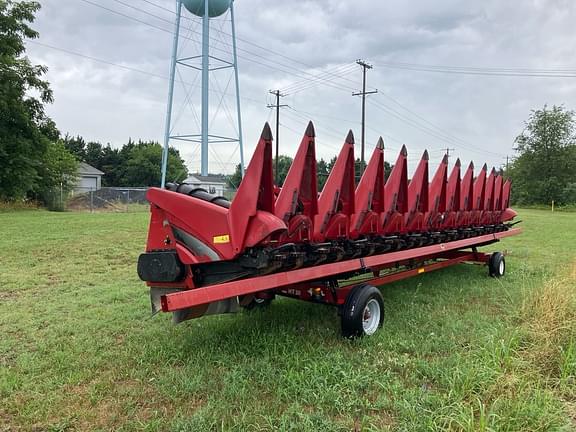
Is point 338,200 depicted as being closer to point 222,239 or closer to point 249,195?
point 249,195

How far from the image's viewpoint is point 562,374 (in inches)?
141

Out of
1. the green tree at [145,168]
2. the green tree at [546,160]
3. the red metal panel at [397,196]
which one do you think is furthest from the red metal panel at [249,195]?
the green tree at [145,168]

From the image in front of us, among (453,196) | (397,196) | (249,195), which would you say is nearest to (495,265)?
(453,196)

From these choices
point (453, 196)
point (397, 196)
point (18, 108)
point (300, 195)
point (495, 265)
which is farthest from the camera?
point (18, 108)

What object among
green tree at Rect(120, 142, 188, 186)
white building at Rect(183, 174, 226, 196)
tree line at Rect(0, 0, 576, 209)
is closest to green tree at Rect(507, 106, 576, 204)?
tree line at Rect(0, 0, 576, 209)

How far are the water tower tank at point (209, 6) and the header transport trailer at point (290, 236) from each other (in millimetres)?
26572

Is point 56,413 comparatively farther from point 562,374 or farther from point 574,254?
point 574,254

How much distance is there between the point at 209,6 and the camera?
29.2 metres

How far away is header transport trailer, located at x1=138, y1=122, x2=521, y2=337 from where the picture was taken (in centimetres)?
374

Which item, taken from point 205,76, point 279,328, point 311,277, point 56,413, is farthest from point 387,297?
point 205,76

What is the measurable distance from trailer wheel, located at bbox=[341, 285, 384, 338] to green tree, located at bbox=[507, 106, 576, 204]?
52.2 meters

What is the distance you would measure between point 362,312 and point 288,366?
1028 mm

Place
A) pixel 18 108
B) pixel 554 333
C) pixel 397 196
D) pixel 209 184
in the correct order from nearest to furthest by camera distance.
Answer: pixel 554 333 → pixel 397 196 → pixel 209 184 → pixel 18 108

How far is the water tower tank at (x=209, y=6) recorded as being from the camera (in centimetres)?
2894
